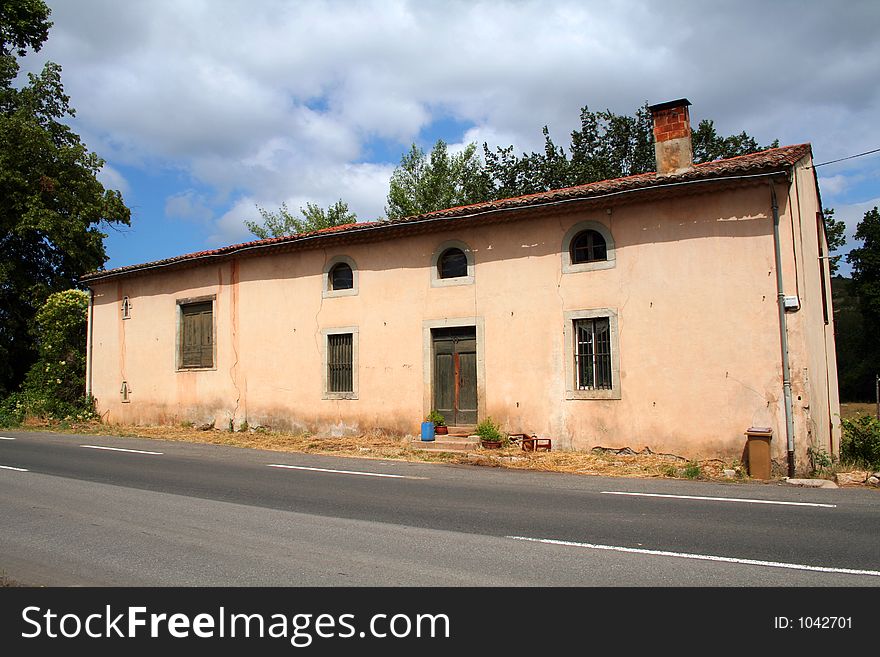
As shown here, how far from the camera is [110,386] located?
23094 mm

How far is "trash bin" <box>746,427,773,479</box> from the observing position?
1192 centimetres

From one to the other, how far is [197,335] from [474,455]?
10.4 meters

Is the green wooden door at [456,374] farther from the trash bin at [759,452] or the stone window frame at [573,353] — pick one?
the trash bin at [759,452]

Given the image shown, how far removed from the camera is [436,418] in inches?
637

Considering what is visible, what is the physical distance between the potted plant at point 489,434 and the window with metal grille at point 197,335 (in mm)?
8864

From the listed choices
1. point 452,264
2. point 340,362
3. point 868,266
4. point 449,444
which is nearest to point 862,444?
point 449,444

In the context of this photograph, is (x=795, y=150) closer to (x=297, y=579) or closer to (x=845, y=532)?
(x=845, y=532)

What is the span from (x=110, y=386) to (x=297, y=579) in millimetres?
20102

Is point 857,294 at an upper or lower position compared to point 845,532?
upper

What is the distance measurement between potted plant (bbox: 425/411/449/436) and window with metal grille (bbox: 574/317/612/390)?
314 cm

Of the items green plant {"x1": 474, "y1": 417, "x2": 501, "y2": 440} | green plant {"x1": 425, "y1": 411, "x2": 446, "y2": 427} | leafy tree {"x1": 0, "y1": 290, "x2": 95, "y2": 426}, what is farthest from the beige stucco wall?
leafy tree {"x1": 0, "y1": 290, "x2": 95, "y2": 426}

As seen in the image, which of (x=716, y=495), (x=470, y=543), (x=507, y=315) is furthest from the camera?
(x=507, y=315)

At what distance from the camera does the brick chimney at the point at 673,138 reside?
14961 mm

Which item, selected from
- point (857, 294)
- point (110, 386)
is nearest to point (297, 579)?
point (110, 386)
